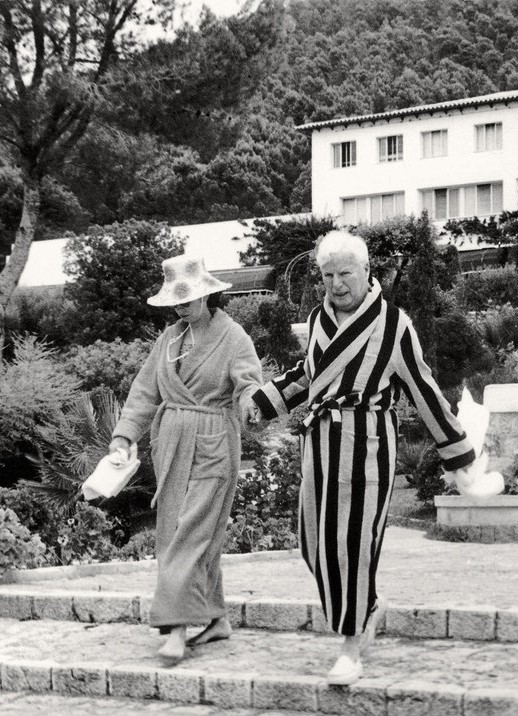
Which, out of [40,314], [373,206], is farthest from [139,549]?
[373,206]

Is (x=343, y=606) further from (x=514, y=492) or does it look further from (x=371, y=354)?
(x=514, y=492)

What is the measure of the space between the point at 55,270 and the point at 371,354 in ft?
125

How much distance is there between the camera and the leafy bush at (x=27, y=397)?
49.1ft

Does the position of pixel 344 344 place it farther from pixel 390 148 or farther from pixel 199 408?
pixel 390 148

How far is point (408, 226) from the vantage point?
36.8 metres

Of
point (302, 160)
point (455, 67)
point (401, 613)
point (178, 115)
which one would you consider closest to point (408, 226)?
point (178, 115)

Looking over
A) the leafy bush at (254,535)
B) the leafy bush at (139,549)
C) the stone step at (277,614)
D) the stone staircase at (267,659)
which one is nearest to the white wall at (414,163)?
the leafy bush at (254,535)

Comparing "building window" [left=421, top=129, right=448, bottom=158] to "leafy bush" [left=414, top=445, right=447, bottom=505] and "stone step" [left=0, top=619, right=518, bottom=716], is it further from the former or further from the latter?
"stone step" [left=0, top=619, right=518, bottom=716]

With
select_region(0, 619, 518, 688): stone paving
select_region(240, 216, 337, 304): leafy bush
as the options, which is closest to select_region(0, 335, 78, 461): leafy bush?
select_region(0, 619, 518, 688): stone paving

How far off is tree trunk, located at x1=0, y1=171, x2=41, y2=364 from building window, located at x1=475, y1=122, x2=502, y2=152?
23.7 metres

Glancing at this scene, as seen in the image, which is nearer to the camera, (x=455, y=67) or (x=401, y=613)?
(x=401, y=613)

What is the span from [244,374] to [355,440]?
36.2 inches

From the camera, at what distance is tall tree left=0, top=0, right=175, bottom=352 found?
78.7ft

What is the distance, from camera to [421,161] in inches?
1817
